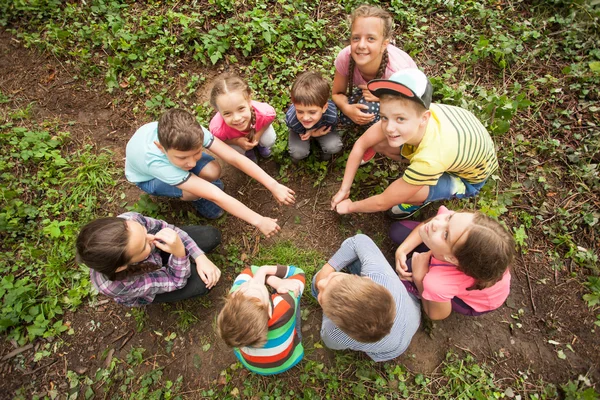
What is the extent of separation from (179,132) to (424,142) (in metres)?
1.92

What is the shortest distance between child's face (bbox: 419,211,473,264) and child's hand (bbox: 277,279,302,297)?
1.09 metres

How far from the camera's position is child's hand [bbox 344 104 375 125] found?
3.32m

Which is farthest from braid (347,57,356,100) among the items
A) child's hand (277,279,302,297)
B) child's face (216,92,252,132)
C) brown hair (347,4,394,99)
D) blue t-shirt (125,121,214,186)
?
child's hand (277,279,302,297)

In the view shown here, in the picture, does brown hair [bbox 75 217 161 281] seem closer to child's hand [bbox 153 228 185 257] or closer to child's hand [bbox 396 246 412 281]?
child's hand [bbox 153 228 185 257]

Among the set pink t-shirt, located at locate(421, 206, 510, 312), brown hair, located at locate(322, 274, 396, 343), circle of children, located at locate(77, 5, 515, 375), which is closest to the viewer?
brown hair, located at locate(322, 274, 396, 343)

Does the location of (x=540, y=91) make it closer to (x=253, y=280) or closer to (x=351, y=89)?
(x=351, y=89)

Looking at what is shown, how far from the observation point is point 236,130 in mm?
3318

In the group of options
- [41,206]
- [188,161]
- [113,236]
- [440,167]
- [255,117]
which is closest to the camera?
[113,236]

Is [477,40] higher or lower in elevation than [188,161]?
higher

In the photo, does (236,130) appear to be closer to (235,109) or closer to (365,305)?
(235,109)

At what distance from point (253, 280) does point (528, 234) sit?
2.85 m

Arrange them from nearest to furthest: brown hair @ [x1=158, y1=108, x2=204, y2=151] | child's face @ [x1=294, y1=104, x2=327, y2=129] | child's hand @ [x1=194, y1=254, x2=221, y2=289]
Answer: brown hair @ [x1=158, y1=108, x2=204, y2=151], child's hand @ [x1=194, y1=254, x2=221, y2=289], child's face @ [x1=294, y1=104, x2=327, y2=129]

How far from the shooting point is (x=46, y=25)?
14.9 ft

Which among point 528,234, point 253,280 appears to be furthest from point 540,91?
point 253,280
